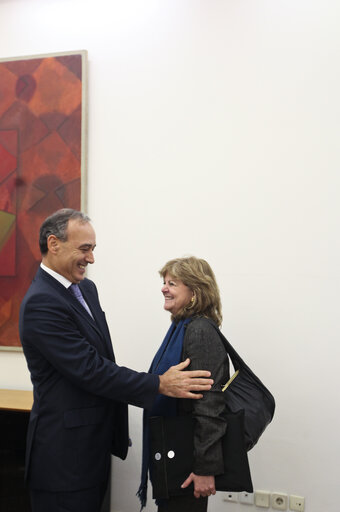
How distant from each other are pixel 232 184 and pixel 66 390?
1.44 meters

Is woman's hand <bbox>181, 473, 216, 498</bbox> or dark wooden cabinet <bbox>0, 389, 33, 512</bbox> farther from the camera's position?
dark wooden cabinet <bbox>0, 389, 33, 512</bbox>

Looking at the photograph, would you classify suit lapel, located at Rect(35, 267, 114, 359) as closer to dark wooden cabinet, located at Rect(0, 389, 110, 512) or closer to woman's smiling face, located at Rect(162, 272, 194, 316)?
woman's smiling face, located at Rect(162, 272, 194, 316)

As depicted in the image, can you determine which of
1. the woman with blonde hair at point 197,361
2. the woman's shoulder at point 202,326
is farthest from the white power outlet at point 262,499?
the woman's shoulder at point 202,326

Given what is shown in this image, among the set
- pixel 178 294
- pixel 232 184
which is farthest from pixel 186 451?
pixel 232 184

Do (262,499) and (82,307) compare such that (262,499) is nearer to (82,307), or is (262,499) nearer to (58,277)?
(82,307)

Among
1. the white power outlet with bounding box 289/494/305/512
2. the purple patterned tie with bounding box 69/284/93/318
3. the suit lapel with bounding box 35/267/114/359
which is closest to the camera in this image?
the suit lapel with bounding box 35/267/114/359

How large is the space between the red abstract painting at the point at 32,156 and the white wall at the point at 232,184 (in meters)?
0.11

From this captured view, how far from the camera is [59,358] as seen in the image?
66.6 inches

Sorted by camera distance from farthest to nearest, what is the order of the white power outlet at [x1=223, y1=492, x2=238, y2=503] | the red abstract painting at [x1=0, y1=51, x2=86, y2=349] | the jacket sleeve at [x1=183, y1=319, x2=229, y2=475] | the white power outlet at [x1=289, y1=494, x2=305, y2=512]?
the red abstract painting at [x1=0, y1=51, x2=86, y2=349] < the white power outlet at [x1=223, y1=492, x2=238, y2=503] < the white power outlet at [x1=289, y1=494, x2=305, y2=512] < the jacket sleeve at [x1=183, y1=319, x2=229, y2=475]

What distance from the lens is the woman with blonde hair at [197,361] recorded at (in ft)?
5.22

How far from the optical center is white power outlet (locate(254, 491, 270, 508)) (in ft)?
8.07

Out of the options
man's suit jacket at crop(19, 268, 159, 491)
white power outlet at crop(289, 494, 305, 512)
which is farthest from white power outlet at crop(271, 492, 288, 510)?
man's suit jacket at crop(19, 268, 159, 491)

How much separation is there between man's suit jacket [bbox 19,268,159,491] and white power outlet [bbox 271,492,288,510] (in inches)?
44.8

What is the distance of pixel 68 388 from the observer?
176cm
